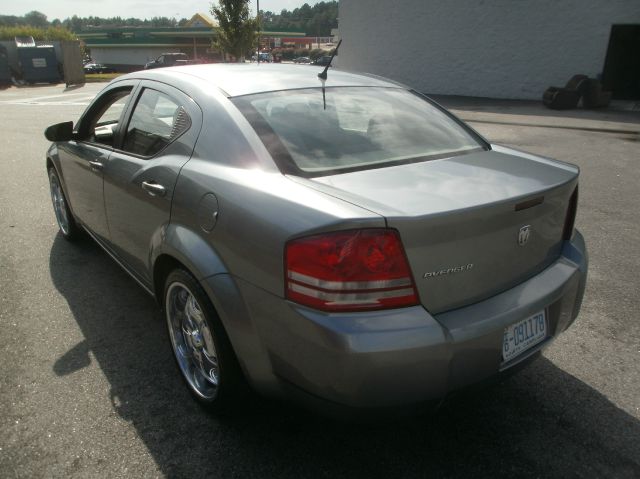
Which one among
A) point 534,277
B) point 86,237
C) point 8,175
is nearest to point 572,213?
point 534,277

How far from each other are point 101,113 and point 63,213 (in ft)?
4.50

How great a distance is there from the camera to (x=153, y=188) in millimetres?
2684

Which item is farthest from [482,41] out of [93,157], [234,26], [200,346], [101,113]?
[200,346]

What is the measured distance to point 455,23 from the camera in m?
22.2

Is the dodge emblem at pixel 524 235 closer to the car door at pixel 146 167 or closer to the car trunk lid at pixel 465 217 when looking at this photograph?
the car trunk lid at pixel 465 217

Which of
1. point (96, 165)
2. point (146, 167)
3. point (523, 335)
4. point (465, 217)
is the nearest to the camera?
point (465, 217)

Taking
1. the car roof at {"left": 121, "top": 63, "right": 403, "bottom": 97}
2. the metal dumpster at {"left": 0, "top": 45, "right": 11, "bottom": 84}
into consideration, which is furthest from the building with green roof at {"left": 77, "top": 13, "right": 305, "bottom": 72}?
the car roof at {"left": 121, "top": 63, "right": 403, "bottom": 97}

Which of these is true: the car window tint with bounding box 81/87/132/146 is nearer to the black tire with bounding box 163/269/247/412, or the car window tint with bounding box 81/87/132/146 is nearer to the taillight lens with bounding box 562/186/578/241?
the black tire with bounding box 163/269/247/412

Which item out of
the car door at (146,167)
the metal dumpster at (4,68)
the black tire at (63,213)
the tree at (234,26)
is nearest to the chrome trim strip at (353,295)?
→ the car door at (146,167)

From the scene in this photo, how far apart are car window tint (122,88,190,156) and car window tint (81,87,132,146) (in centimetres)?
26

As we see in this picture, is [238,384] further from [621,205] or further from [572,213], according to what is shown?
[621,205]

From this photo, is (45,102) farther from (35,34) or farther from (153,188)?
(35,34)

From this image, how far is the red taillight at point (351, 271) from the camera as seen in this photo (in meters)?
1.82

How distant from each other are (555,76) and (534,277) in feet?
67.6
